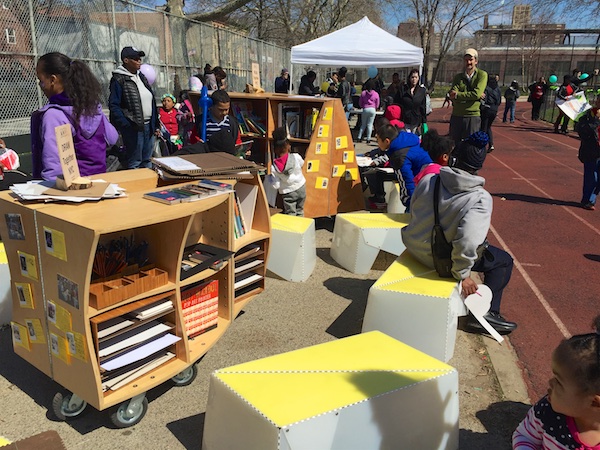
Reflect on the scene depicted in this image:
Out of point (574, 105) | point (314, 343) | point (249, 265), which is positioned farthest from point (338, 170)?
point (574, 105)

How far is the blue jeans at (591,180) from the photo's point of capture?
327 inches

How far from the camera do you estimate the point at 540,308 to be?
16.3ft

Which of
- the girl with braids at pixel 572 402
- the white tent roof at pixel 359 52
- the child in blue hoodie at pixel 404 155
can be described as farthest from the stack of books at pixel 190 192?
the white tent roof at pixel 359 52

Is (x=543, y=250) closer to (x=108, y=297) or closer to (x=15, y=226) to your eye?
(x=108, y=297)

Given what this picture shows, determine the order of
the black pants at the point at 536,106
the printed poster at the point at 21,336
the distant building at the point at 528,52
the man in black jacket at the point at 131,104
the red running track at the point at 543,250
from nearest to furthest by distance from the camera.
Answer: the printed poster at the point at 21,336
the red running track at the point at 543,250
the man in black jacket at the point at 131,104
the black pants at the point at 536,106
the distant building at the point at 528,52

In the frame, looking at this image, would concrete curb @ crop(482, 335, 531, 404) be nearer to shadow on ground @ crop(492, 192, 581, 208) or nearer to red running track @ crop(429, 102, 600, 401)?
red running track @ crop(429, 102, 600, 401)

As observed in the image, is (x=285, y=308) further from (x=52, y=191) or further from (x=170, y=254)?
(x=52, y=191)

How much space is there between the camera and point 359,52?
1233cm

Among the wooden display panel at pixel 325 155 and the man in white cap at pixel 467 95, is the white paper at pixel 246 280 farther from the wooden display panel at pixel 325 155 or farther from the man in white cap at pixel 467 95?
the man in white cap at pixel 467 95

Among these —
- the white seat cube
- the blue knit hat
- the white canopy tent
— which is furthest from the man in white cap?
the white seat cube

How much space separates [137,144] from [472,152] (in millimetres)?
4412

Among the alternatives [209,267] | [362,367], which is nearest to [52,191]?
[209,267]

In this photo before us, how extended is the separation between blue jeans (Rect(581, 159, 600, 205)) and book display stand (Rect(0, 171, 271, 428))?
7.00 m

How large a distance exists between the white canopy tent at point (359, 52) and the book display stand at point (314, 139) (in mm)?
5544
